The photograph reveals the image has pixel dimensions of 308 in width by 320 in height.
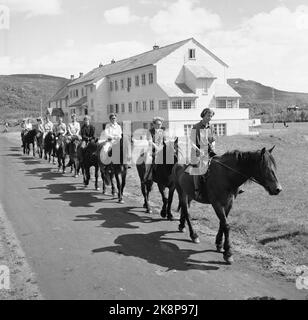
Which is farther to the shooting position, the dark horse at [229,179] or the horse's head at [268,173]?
the dark horse at [229,179]

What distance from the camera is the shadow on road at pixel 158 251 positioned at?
803 centimetres

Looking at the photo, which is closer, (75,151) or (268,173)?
(268,173)

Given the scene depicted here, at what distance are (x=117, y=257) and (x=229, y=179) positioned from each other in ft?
9.67

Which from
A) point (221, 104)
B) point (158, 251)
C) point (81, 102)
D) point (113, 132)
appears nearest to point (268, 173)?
point (158, 251)

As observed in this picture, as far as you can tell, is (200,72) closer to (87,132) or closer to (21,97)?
(87,132)

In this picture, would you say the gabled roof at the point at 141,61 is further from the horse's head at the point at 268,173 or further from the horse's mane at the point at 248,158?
the horse's head at the point at 268,173

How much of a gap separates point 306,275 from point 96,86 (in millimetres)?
55607

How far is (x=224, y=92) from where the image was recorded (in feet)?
167

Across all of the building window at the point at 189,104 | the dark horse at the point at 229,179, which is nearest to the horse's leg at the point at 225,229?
the dark horse at the point at 229,179

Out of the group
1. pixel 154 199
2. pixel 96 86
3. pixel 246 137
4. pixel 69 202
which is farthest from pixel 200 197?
pixel 96 86

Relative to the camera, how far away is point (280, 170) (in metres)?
26.7

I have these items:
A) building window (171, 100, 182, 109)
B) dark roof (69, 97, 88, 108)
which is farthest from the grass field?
dark roof (69, 97, 88, 108)
